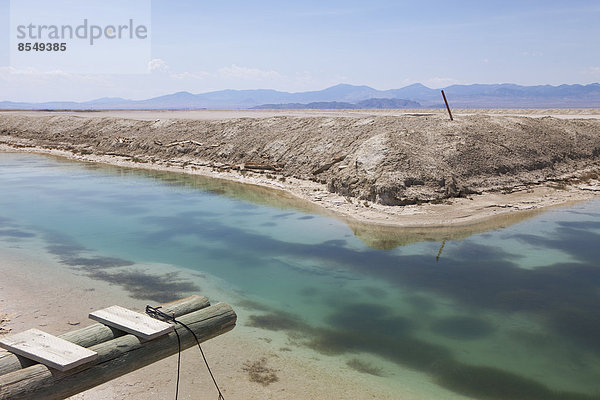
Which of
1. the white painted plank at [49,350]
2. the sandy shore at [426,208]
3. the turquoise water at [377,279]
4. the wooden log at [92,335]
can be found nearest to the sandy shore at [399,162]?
the sandy shore at [426,208]

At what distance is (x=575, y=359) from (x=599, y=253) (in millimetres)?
7030

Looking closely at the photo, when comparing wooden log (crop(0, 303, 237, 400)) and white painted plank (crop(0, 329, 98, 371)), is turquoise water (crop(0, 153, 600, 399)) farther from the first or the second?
white painted plank (crop(0, 329, 98, 371))

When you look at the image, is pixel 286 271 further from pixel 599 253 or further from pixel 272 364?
pixel 599 253

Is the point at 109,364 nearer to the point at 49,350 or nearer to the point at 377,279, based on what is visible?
the point at 49,350

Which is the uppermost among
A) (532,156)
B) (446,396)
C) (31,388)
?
(532,156)

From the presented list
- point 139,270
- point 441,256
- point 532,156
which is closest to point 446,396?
point 441,256

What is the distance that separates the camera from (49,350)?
4773 millimetres

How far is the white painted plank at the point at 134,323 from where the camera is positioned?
531 centimetres

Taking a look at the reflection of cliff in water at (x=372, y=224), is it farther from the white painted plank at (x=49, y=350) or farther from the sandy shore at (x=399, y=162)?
the white painted plank at (x=49, y=350)

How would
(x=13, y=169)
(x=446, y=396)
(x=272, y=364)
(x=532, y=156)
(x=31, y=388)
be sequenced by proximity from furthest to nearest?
(x=13, y=169) < (x=532, y=156) < (x=272, y=364) < (x=446, y=396) < (x=31, y=388)

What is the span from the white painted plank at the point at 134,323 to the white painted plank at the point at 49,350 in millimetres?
547

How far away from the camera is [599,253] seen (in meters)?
14.4

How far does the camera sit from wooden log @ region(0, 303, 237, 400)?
4.45m

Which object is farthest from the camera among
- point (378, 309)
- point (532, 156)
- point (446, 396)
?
point (532, 156)
